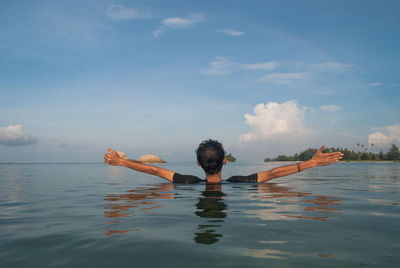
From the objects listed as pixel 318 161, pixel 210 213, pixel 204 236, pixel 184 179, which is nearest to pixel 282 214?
pixel 210 213

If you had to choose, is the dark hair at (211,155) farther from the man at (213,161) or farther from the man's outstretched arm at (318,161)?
the man's outstretched arm at (318,161)

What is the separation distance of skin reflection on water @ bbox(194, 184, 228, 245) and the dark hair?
0.86 meters

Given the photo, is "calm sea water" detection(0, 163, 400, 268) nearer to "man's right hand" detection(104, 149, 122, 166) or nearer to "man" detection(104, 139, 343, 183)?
"man" detection(104, 139, 343, 183)

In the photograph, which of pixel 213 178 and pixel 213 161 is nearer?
pixel 213 161

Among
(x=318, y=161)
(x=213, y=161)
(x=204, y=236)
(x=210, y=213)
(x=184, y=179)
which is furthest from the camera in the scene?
(x=184, y=179)

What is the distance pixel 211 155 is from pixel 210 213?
3.32 m

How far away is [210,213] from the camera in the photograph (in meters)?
5.91

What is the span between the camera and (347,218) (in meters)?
5.45

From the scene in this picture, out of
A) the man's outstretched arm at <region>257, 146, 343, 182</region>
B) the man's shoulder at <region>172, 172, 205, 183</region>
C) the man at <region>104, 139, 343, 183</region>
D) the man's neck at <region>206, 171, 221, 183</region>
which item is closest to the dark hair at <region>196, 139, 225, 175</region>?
the man at <region>104, 139, 343, 183</region>

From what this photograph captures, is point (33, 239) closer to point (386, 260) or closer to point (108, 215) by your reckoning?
point (108, 215)

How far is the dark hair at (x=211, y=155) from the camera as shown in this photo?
9.09 meters

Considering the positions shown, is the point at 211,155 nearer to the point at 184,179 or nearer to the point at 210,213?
the point at 184,179

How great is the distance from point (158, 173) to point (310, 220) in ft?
18.4

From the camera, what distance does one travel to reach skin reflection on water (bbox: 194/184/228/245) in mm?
4069
